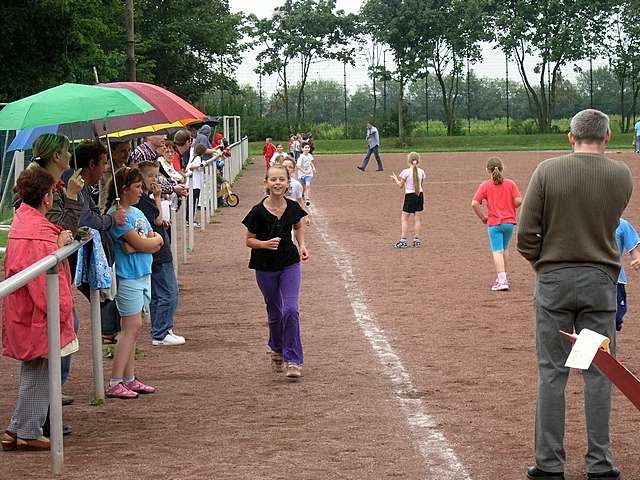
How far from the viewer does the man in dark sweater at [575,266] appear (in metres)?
6.56

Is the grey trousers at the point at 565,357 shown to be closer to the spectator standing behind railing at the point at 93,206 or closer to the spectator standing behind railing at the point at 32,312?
the spectator standing behind railing at the point at 32,312

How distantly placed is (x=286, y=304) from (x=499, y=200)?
17.0ft

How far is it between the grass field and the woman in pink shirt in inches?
1941

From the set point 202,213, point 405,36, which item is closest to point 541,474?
point 202,213

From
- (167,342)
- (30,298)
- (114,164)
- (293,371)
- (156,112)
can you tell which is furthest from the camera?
(156,112)

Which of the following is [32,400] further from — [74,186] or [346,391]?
[346,391]

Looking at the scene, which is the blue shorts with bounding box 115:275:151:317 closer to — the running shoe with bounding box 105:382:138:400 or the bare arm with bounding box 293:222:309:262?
the running shoe with bounding box 105:382:138:400

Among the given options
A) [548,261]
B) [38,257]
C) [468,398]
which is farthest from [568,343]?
[38,257]

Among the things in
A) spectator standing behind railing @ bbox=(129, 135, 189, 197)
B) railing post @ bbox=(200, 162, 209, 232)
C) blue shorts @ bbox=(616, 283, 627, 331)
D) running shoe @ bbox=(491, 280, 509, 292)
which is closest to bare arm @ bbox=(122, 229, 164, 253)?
blue shorts @ bbox=(616, 283, 627, 331)

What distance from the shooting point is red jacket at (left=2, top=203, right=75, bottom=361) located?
696 centimetres

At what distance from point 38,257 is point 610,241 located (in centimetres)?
314

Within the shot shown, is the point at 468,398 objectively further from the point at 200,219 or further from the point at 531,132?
the point at 531,132

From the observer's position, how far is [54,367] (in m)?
6.74

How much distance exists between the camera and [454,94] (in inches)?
3145
